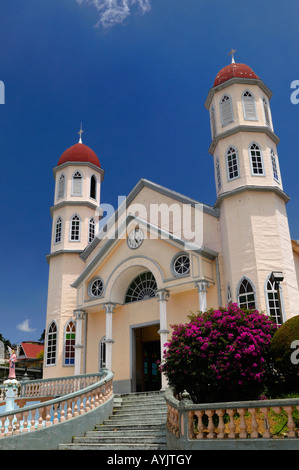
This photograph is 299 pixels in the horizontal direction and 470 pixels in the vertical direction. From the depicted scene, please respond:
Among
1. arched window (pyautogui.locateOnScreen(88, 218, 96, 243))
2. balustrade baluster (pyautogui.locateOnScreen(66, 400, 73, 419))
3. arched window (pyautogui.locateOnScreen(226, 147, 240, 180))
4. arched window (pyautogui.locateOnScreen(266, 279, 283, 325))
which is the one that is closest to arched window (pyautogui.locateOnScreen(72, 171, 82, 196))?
arched window (pyautogui.locateOnScreen(88, 218, 96, 243))

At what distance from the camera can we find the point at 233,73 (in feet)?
69.1

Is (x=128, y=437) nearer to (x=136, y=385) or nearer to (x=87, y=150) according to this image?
(x=136, y=385)

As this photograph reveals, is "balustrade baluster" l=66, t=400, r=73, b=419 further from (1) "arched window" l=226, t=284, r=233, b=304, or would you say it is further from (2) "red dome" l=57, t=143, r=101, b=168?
(2) "red dome" l=57, t=143, r=101, b=168

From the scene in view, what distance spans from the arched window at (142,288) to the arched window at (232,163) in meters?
5.99

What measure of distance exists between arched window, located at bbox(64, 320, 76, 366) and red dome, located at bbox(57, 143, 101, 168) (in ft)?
31.6

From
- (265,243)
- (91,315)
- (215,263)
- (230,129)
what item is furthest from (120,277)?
(230,129)

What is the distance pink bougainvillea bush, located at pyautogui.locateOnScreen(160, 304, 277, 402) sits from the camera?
11.4m

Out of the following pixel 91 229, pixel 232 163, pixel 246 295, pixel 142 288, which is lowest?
pixel 246 295

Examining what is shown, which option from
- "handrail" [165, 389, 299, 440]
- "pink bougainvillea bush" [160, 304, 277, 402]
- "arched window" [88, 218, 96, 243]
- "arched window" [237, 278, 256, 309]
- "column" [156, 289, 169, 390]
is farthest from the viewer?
"arched window" [88, 218, 96, 243]

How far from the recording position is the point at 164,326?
60.4 ft

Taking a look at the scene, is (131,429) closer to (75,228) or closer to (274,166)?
(274,166)

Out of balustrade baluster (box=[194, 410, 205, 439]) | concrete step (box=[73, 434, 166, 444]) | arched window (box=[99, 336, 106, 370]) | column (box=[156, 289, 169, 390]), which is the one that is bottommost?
concrete step (box=[73, 434, 166, 444])

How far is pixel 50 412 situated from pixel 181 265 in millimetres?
8370

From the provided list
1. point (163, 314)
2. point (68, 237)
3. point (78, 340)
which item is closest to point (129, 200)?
→ point (68, 237)
